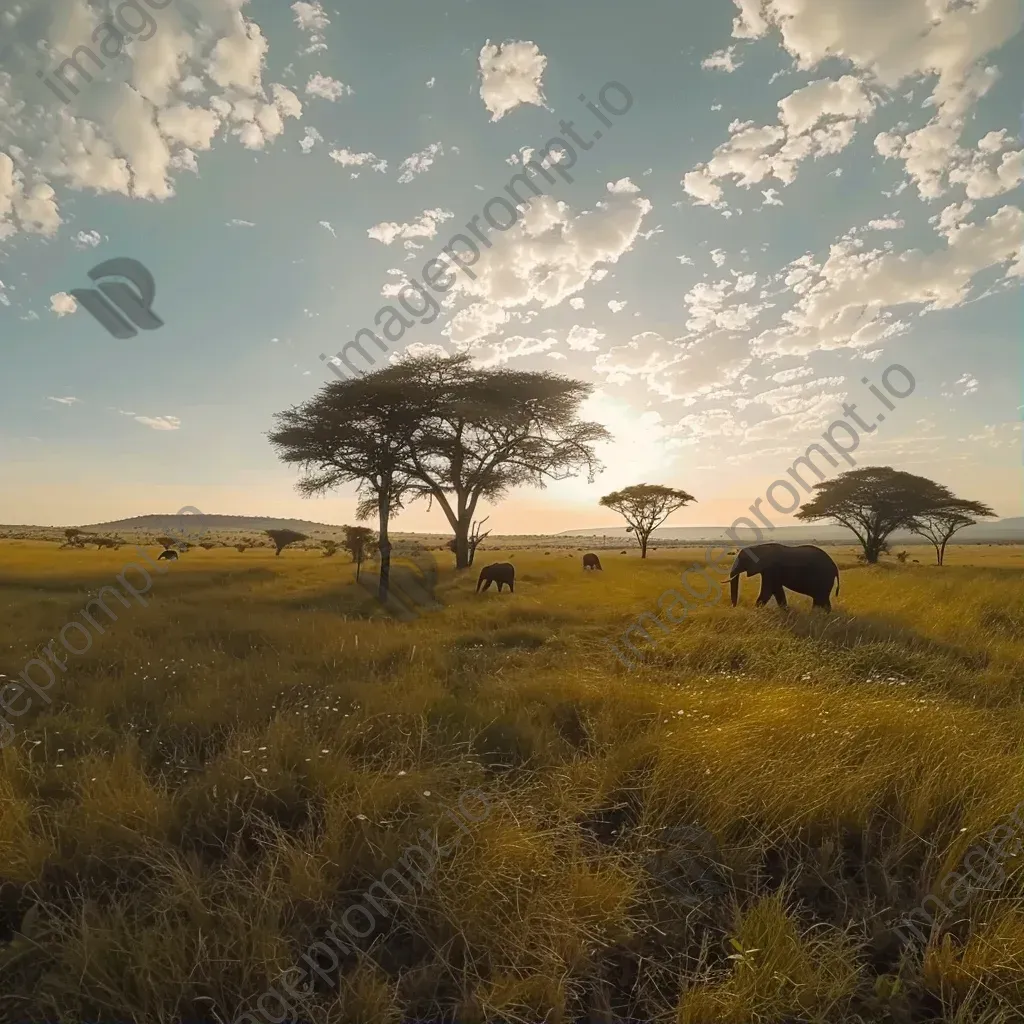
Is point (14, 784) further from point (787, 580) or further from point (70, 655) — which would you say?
point (787, 580)

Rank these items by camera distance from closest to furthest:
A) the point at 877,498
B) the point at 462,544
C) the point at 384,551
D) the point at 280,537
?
the point at 384,551
the point at 462,544
the point at 877,498
the point at 280,537

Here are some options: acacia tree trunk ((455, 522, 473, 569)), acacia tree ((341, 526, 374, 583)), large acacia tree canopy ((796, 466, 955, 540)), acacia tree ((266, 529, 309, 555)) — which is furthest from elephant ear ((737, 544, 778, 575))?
acacia tree ((266, 529, 309, 555))

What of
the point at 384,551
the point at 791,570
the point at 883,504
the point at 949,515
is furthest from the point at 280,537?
the point at 949,515

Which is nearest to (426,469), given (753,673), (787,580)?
(787,580)

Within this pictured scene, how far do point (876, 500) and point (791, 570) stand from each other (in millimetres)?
30827

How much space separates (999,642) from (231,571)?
26787 millimetres

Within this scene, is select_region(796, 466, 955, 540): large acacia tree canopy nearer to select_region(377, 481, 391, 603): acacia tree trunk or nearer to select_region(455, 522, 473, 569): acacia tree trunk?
select_region(455, 522, 473, 569): acacia tree trunk

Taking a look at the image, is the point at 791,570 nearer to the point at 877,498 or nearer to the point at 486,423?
the point at 486,423

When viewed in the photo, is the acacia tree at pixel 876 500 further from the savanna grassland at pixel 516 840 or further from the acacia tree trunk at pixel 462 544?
the savanna grassland at pixel 516 840

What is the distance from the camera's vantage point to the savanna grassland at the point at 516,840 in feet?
7.44

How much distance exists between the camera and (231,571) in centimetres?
2517

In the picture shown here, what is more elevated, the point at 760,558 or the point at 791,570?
the point at 760,558

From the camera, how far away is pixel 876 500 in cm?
3738

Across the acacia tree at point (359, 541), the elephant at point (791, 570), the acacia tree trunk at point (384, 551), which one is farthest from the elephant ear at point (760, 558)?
the acacia tree at point (359, 541)
